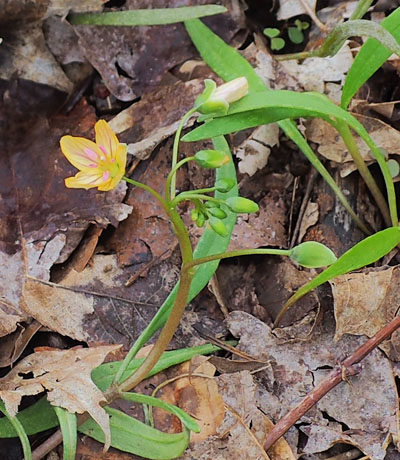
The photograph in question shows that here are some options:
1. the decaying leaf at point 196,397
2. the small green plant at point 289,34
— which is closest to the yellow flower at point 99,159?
the decaying leaf at point 196,397

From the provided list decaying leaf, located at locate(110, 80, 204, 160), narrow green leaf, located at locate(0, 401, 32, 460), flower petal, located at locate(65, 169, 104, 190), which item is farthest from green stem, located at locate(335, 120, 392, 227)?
narrow green leaf, located at locate(0, 401, 32, 460)

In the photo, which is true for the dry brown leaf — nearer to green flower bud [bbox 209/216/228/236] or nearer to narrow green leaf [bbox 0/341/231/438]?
narrow green leaf [bbox 0/341/231/438]

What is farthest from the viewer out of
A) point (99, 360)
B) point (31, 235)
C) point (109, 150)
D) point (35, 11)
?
point (35, 11)

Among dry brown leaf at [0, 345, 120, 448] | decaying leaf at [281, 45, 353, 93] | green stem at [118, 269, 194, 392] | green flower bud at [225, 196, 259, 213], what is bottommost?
dry brown leaf at [0, 345, 120, 448]

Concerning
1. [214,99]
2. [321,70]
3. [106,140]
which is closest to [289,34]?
[321,70]

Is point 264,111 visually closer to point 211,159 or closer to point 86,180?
point 211,159

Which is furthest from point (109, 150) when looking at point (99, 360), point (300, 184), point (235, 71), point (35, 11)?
point (35, 11)

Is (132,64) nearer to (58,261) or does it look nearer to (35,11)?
(35,11)
